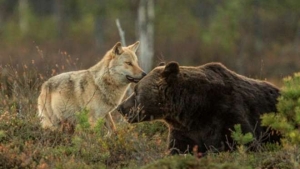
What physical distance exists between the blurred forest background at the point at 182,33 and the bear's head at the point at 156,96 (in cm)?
1830

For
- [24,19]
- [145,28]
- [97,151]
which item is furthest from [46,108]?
[24,19]

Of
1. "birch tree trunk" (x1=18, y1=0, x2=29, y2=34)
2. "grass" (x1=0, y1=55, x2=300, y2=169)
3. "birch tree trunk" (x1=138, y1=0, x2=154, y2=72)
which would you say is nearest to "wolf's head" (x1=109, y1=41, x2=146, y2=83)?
"grass" (x1=0, y1=55, x2=300, y2=169)

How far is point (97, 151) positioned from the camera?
914 centimetres

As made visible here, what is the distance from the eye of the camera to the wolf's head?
1114 centimetres

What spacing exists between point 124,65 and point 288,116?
3.39 m

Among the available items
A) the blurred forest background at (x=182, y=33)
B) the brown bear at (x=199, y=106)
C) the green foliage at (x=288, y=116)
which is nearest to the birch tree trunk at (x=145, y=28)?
the blurred forest background at (x=182, y=33)

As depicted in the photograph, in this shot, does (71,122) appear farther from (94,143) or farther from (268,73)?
(268,73)

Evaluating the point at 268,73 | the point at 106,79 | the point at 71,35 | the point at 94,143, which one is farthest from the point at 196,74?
the point at 71,35

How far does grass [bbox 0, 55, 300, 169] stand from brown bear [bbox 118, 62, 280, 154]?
0.90 feet

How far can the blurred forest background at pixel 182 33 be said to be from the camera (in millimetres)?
32875

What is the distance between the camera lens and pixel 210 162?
23.6 ft

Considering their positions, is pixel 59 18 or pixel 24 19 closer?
pixel 24 19

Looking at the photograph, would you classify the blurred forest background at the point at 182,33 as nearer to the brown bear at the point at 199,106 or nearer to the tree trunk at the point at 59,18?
the tree trunk at the point at 59,18

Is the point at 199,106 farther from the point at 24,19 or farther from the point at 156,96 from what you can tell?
the point at 24,19
